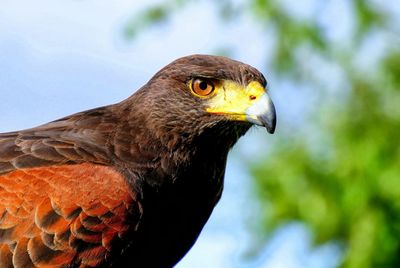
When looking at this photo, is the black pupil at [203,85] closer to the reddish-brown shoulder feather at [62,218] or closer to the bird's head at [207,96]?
the bird's head at [207,96]

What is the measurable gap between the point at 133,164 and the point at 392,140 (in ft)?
18.2

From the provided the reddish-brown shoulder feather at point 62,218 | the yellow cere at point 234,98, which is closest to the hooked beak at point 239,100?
the yellow cere at point 234,98

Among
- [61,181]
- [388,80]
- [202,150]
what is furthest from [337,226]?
[61,181]

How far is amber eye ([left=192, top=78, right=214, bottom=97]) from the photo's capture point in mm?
8133

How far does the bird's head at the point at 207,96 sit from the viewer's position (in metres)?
8.05

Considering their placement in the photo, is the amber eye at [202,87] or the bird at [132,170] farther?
the amber eye at [202,87]

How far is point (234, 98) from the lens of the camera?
8.09 m

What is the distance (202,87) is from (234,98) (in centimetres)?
24

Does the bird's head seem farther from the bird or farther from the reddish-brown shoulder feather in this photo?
the reddish-brown shoulder feather

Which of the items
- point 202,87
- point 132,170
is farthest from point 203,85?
point 132,170

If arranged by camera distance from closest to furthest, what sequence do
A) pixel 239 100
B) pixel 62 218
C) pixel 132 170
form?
pixel 62 218, pixel 132 170, pixel 239 100

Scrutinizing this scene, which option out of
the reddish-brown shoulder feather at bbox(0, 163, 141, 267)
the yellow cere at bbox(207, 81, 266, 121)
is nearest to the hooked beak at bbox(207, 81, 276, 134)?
the yellow cere at bbox(207, 81, 266, 121)

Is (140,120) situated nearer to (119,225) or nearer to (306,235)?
(119,225)

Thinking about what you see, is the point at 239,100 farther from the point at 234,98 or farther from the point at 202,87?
the point at 202,87
